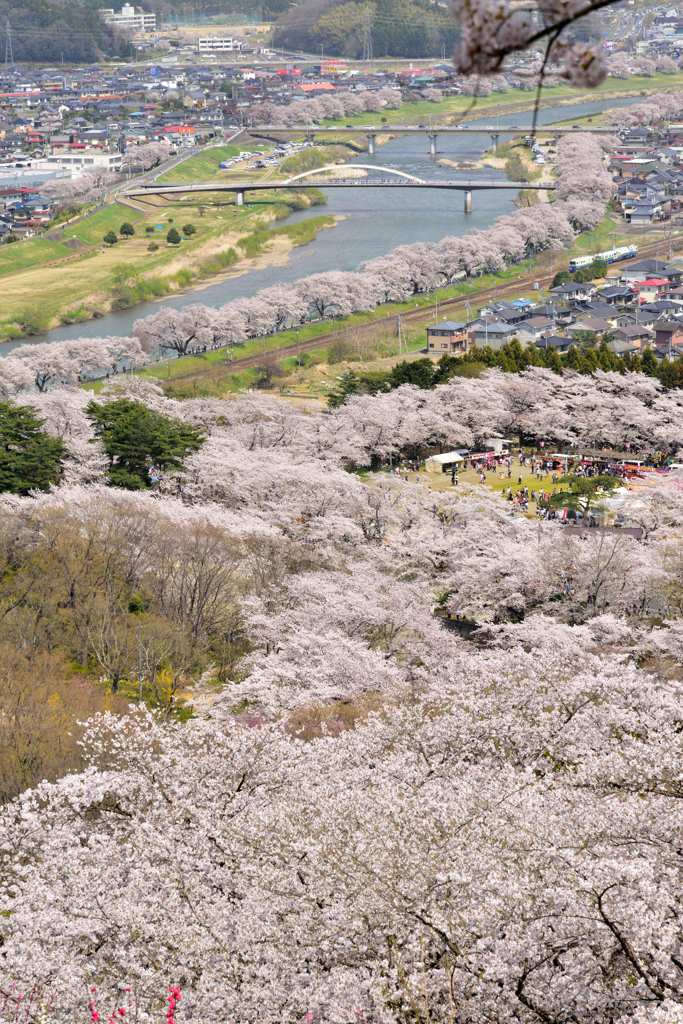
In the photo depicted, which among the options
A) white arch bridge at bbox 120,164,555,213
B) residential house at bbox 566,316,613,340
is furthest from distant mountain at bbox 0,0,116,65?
residential house at bbox 566,316,613,340

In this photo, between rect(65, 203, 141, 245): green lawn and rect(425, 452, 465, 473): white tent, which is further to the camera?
rect(65, 203, 141, 245): green lawn

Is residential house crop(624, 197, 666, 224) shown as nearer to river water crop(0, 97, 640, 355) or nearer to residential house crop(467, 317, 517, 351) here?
river water crop(0, 97, 640, 355)

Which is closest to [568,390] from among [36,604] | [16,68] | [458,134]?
[36,604]

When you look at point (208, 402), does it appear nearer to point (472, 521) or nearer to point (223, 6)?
point (472, 521)

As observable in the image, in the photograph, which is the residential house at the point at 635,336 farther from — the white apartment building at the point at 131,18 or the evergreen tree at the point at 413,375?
the white apartment building at the point at 131,18

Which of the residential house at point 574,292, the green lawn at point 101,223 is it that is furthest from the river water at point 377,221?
the residential house at point 574,292

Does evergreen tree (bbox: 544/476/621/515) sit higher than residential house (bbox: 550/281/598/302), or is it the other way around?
residential house (bbox: 550/281/598/302)
